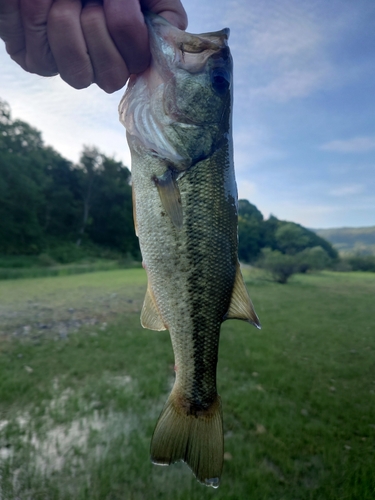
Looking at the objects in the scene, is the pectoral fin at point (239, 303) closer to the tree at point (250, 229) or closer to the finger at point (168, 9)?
the finger at point (168, 9)

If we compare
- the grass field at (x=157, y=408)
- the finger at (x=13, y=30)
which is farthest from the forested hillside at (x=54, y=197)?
the finger at (x=13, y=30)

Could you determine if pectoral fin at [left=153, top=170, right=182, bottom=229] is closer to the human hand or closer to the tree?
the human hand

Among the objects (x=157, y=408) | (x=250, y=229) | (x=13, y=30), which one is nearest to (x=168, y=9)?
(x=13, y=30)

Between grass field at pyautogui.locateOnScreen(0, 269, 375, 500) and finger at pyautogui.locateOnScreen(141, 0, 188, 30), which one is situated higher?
finger at pyautogui.locateOnScreen(141, 0, 188, 30)

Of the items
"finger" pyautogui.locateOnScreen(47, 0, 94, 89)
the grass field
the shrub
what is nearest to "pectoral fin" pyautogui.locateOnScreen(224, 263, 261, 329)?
"finger" pyautogui.locateOnScreen(47, 0, 94, 89)

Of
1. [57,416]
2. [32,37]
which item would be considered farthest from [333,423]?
[32,37]

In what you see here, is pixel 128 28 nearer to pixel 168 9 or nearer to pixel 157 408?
pixel 168 9

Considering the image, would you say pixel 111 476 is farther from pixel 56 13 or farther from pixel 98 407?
pixel 56 13
